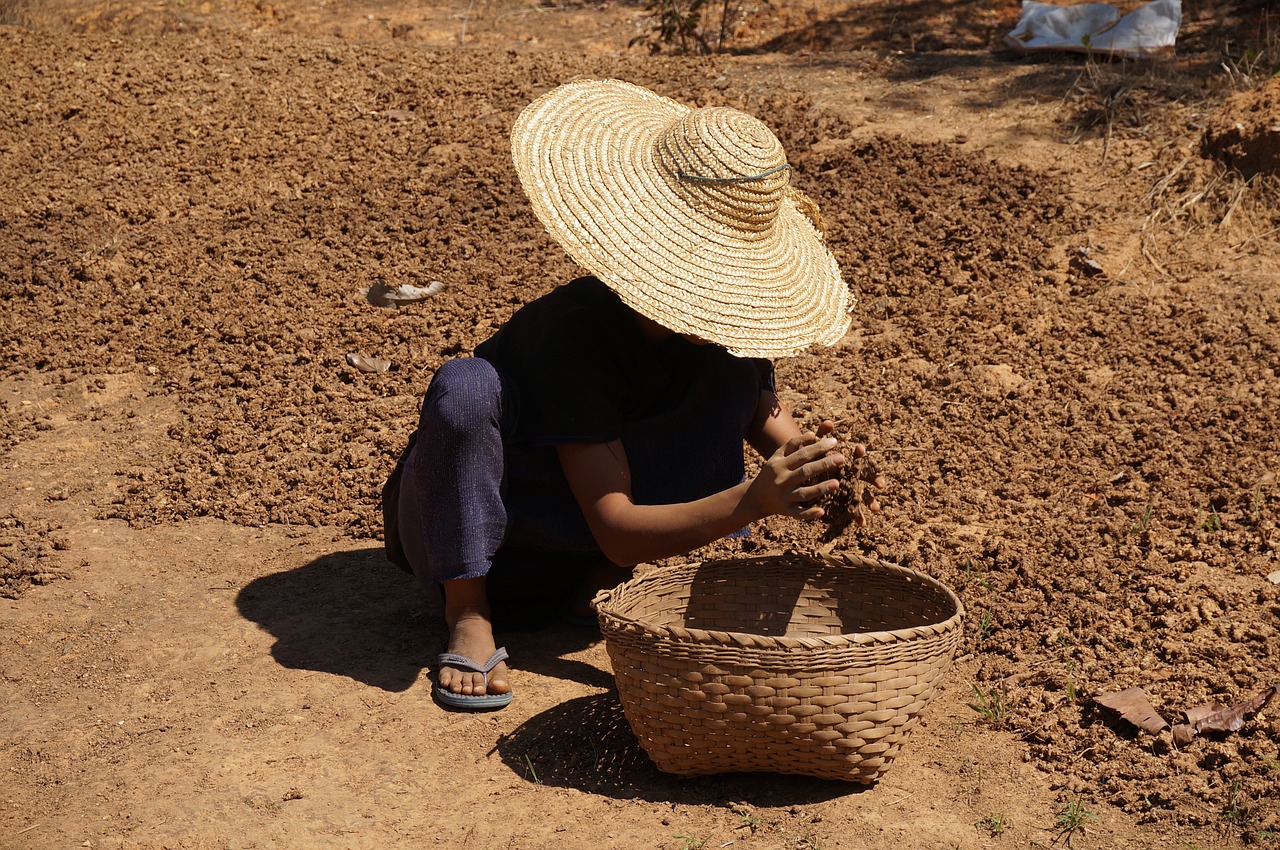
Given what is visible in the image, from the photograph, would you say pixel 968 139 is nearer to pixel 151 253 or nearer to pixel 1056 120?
pixel 1056 120

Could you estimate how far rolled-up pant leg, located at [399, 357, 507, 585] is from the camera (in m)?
2.45

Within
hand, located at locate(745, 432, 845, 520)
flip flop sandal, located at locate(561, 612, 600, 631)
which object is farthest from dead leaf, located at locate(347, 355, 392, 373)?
hand, located at locate(745, 432, 845, 520)

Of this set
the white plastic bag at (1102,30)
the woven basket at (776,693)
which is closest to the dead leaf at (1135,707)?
the woven basket at (776,693)

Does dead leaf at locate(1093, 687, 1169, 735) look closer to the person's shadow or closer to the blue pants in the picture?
the blue pants

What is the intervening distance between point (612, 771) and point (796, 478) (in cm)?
68

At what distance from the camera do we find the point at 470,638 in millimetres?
2596

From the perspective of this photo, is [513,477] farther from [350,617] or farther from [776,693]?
[776,693]

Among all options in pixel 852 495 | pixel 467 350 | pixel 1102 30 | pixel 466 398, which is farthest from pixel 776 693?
pixel 1102 30

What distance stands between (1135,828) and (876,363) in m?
2.00

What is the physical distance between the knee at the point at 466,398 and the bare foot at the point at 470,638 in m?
0.35

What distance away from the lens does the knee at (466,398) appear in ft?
8.00

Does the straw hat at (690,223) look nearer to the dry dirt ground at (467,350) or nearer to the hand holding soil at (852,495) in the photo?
the hand holding soil at (852,495)

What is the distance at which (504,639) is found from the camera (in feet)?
9.39

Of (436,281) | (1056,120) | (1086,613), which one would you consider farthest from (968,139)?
(1086,613)
